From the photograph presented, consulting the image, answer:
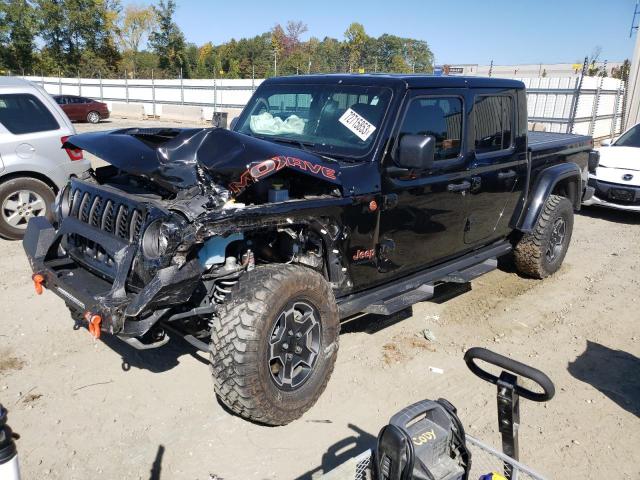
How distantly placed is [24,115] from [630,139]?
9.80m

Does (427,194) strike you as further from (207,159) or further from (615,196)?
(615,196)

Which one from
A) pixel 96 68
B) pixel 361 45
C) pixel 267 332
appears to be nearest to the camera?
pixel 267 332

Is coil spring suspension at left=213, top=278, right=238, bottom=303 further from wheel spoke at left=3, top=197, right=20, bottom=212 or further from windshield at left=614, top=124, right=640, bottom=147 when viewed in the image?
windshield at left=614, top=124, right=640, bottom=147

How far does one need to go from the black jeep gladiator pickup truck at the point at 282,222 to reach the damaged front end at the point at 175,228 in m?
0.01

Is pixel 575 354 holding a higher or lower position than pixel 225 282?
lower

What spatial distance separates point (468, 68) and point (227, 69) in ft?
146

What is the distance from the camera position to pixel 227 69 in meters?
61.7

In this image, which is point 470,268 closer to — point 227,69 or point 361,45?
point 227,69

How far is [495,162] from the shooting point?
479 cm

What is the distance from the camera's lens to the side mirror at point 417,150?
3.55m

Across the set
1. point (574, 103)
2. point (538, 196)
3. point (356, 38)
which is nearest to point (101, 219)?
point (538, 196)

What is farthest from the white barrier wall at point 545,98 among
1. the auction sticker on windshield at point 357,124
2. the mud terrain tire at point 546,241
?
the mud terrain tire at point 546,241

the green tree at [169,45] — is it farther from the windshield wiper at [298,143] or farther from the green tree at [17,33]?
the windshield wiper at [298,143]

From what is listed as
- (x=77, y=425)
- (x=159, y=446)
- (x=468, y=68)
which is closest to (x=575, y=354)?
(x=159, y=446)
